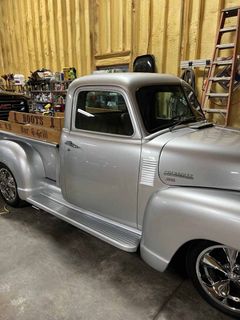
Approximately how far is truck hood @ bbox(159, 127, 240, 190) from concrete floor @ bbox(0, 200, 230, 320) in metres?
0.90

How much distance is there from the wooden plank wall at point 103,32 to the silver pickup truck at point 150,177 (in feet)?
7.26

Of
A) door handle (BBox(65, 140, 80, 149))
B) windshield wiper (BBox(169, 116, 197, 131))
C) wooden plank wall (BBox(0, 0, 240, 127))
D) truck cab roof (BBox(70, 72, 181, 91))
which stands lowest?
door handle (BBox(65, 140, 80, 149))

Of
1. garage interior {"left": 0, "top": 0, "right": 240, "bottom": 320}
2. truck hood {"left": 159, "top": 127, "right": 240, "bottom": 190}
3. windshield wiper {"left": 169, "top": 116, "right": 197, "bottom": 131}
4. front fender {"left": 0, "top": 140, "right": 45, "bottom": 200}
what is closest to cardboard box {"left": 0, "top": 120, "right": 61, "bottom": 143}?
garage interior {"left": 0, "top": 0, "right": 240, "bottom": 320}

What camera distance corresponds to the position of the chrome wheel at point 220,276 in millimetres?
1740

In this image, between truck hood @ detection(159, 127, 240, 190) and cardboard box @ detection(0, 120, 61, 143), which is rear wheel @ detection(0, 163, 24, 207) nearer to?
cardboard box @ detection(0, 120, 61, 143)

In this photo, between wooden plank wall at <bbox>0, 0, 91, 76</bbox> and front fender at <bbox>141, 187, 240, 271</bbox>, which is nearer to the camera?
front fender at <bbox>141, 187, 240, 271</bbox>

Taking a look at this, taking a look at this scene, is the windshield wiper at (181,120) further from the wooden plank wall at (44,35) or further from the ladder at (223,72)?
the wooden plank wall at (44,35)

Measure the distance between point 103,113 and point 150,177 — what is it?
0.79 m

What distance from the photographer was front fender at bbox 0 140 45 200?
9.59ft

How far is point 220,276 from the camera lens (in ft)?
5.98

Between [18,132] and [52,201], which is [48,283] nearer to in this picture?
[52,201]

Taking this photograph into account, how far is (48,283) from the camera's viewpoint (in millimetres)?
2133

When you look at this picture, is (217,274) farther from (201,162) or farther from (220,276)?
(201,162)

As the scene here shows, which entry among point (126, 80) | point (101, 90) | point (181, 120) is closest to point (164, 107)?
point (181, 120)
